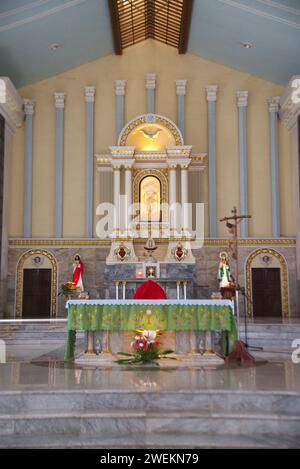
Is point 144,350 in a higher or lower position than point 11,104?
lower

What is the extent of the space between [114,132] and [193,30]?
421 cm

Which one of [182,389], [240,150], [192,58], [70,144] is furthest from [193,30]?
[182,389]

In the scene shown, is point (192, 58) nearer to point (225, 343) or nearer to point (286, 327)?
point (286, 327)

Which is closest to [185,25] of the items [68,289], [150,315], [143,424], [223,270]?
[223,270]

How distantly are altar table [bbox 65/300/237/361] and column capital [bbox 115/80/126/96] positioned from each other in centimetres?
1145

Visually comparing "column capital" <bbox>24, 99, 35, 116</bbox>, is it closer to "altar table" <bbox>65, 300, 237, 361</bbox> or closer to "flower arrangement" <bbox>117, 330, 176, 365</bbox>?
"altar table" <bbox>65, 300, 237, 361</bbox>

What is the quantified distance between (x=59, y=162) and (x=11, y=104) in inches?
98.0

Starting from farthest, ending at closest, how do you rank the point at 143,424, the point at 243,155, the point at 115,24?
1. the point at 243,155
2. the point at 115,24
3. the point at 143,424

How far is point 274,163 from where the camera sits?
1819cm

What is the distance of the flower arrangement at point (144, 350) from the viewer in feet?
28.6

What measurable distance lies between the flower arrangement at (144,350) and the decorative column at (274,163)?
9913mm

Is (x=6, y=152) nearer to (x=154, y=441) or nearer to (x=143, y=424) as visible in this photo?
(x=143, y=424)

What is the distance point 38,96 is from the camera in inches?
736
